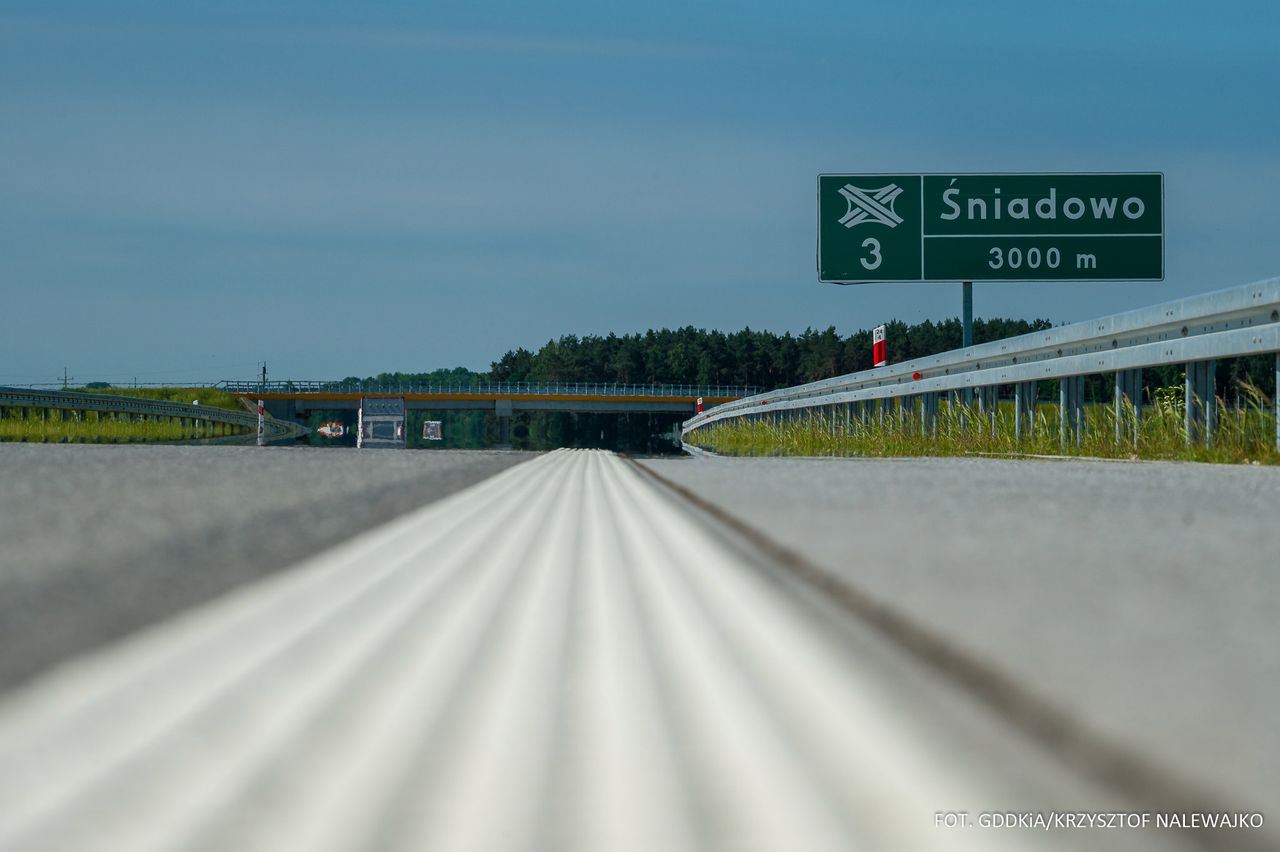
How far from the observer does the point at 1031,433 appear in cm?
1048

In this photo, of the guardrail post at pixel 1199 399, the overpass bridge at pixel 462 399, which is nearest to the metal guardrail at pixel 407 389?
the overpass bridge at pixel 462 399

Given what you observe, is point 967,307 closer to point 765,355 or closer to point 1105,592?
point 1105,592

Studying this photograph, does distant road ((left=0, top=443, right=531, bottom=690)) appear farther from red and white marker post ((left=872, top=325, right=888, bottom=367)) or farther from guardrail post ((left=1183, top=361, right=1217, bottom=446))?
red and white marker post ((left=872, top=325, right=888, bottom=367))

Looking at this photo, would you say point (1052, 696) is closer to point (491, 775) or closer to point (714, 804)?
point (714, 804)

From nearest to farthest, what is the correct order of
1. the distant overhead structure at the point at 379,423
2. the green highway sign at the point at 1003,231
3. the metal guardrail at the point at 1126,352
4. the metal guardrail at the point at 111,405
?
1. the metal guardrail at the point at 1126,352
2. the metal guardrail at the point at 111,405
3. the green highway sign at the point at 1003,231
4. the distant overhead structure at the point at 379,423

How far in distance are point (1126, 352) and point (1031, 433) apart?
1755mm

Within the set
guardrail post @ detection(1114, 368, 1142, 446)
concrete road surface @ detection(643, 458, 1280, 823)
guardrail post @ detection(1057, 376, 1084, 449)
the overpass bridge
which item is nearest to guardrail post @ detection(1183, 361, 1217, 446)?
guardrail post @ detection(1114, 368, 1142, 446)

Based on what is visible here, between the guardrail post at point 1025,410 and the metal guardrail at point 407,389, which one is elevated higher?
the metal guardrail at point 407,389

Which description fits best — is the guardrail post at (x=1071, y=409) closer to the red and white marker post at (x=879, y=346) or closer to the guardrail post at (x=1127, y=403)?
the guardrail post at (x=1127, y=403)

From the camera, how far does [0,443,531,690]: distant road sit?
1.69m

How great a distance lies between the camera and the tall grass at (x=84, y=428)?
1780cm

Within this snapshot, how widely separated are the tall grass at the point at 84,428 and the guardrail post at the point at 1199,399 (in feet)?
43.7

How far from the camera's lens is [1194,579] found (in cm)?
203

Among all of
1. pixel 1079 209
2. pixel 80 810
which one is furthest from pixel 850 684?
pixel 1079 209
